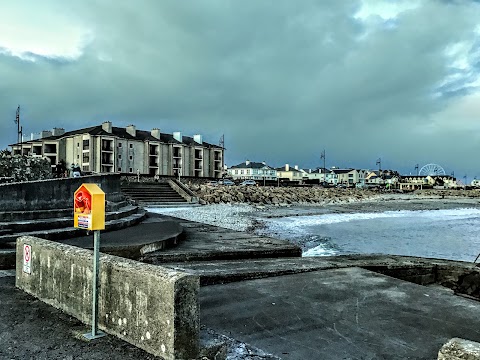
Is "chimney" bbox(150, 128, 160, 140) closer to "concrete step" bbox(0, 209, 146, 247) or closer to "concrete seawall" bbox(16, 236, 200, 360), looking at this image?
"concrete step" bbox(0, 209, 146, 247)

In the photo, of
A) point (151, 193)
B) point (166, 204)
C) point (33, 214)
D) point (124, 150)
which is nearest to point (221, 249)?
point (33, 214)

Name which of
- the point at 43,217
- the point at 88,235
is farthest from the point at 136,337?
the point at 43,217

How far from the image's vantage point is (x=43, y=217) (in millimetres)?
10133

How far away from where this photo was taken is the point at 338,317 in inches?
194

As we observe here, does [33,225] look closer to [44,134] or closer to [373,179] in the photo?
[44,134]

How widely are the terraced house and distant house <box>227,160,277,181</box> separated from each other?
54.4 metres

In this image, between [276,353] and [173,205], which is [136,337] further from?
[173,205]

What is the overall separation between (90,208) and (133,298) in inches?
39.2

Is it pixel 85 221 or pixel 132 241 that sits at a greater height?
pixel 85 221

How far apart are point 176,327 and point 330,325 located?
7.51 ft

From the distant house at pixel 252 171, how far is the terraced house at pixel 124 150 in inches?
2142

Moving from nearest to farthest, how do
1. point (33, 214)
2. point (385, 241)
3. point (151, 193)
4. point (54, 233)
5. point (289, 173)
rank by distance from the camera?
point (54, 233) < point (33, 214) < point (385, 241) < point (151, 193) < point (289, 173)

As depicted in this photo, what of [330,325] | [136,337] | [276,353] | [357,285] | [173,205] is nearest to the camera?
[136,337]

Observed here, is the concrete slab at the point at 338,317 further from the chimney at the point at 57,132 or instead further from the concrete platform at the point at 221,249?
the chimney at the point at 57,132
